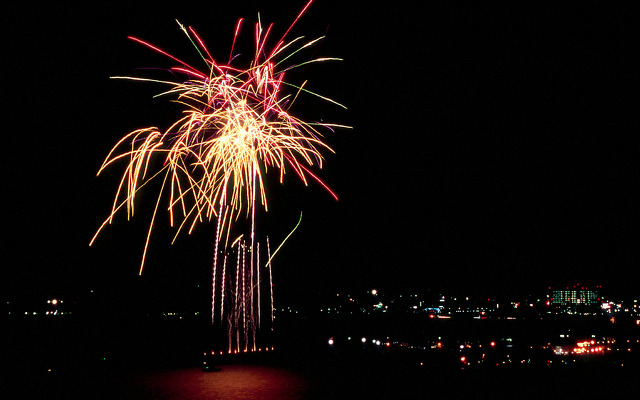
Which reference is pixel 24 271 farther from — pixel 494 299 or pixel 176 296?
pixel 494 299

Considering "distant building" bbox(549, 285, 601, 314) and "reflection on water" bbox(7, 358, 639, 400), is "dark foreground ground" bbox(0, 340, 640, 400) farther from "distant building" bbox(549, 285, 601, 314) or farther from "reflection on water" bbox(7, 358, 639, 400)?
"distant building" bbox(549, 285, 601, 314)

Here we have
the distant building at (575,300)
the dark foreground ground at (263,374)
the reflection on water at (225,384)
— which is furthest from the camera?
the distant building at (575,300)

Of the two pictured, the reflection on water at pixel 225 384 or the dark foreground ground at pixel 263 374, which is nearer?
the reflection on water at pixel 225 384

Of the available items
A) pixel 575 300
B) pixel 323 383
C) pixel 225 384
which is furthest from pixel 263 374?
pixel 575 300

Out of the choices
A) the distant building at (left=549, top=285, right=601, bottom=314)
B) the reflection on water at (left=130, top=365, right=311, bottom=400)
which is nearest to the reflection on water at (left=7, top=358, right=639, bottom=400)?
the reflection on water at (left=130, top=365, right=311, bottom=400)

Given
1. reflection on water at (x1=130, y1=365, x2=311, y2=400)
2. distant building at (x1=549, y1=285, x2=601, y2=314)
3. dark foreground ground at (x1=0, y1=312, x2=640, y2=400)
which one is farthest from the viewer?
distant building at (x1=549, y1=285, x2=601, y2=314)

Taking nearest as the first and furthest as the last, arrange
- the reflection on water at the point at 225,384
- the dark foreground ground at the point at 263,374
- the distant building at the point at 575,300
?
the reflection on water at the point at 225,384
the dark foreground ground at the point at 263,374
the distant building at the point at 575,300

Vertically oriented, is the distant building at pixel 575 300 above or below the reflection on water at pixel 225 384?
below

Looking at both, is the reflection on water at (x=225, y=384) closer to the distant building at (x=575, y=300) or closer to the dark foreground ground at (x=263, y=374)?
the dark foreground ground at (x=263, y=374)

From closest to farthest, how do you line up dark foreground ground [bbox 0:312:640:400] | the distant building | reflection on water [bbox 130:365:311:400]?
1. reflection on water [bbox 130:365:311:400]
2. dark foreground ground [bbox 0:312:640:400]
3. the distant building

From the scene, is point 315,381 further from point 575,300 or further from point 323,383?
point 575,300

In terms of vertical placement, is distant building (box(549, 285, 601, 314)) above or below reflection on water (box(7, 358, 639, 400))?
below

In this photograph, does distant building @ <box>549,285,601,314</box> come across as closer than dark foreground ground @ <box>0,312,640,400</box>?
No

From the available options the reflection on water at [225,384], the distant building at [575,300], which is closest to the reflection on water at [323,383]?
the reflection on water at [225,384]
